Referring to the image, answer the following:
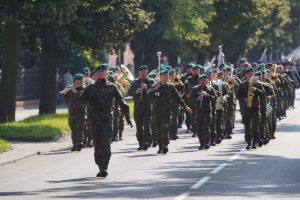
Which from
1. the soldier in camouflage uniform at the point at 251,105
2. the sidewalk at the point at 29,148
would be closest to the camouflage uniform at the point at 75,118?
the sidewalk at the point at 29,148

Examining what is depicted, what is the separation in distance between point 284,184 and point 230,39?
52.7 metres

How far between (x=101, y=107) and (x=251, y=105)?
24.1 feet

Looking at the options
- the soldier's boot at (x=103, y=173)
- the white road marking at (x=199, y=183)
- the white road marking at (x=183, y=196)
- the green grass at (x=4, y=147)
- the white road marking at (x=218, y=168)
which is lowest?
the white road marking at (x=183, y=196)

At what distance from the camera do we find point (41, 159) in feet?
78.2

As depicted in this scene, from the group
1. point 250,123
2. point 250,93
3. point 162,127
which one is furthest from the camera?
point 250,123

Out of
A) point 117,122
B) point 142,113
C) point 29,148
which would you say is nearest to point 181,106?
point 142,113

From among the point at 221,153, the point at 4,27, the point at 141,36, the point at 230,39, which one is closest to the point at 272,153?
the point at 221,153

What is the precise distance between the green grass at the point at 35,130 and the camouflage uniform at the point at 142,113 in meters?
3.70

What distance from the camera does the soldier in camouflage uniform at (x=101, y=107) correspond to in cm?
1927

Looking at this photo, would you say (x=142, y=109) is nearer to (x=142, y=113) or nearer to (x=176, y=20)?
(x=142, y=113)

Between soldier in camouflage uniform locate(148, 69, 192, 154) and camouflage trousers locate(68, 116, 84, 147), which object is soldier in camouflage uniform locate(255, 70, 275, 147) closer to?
soldier in camouflage uniform locate(148, 69, 192, 154)

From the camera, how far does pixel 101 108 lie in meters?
19.4

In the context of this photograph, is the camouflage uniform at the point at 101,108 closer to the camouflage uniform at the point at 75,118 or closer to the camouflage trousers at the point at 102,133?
the camouflage trousers at the point at 102,133

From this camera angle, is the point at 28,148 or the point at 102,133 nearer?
the point at 102,133
